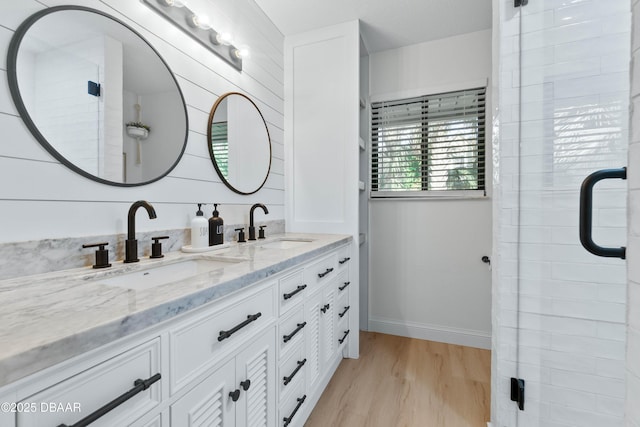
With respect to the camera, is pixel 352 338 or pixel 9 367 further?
pixel 352 338

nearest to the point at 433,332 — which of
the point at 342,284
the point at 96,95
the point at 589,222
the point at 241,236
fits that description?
the point at 342,284

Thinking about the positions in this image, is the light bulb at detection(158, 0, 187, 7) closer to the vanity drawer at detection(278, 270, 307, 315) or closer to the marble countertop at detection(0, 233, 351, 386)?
the marble countertop at detection(0, 233, 351, 386)

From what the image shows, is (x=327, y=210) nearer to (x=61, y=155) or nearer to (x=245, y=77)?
(x=245, y=77)

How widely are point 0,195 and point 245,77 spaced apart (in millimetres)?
1506

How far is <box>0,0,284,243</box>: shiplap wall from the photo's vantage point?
0.89m

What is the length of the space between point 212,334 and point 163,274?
0.49 m

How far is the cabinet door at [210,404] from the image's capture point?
728 millimetres

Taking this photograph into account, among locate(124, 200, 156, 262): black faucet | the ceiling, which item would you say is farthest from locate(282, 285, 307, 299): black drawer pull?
the ceiling

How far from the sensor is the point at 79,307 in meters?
0.62

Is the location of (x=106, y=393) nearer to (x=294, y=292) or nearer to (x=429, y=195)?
(x=294, y=292)

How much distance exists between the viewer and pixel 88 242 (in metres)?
1.06

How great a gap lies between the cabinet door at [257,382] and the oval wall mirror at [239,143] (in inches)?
41.3

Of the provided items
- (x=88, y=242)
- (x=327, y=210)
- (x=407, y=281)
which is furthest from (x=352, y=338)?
(x=88, y=242)

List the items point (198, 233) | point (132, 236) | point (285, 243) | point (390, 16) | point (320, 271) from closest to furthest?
point (132, 236), point (198, 233), point (320, 271), point (285, 243), point (390, 16)
